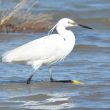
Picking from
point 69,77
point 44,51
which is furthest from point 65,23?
point 69,77

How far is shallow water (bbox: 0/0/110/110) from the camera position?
9.70 meters

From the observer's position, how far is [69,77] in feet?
39.1

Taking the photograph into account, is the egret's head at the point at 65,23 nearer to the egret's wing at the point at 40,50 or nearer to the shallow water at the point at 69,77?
the egret's wing at the point at 40,50

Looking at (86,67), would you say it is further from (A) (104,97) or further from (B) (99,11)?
(B) (99,11)

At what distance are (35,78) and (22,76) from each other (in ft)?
0.79

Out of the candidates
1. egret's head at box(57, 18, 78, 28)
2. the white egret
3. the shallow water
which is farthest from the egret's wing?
the shallow water

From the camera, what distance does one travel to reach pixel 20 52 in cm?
1139

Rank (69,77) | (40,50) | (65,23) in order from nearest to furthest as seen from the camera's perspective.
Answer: (40,50) < (65,23) < (69,77)

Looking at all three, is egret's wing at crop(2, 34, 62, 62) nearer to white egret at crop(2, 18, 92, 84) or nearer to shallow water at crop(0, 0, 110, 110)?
white egret at crop(2, 18, 92, 84)

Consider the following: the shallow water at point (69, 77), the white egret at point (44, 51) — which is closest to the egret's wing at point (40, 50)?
the white egret at point (44, 51)

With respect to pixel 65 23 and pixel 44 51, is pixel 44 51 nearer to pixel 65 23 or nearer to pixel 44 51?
pixel 44 51

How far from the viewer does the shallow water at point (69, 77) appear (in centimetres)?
970

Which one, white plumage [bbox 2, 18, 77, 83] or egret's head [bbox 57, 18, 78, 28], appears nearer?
white plumage [bbox 2, 18, 77, 83]

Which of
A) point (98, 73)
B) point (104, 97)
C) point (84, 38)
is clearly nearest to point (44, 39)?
point (98, 73)
